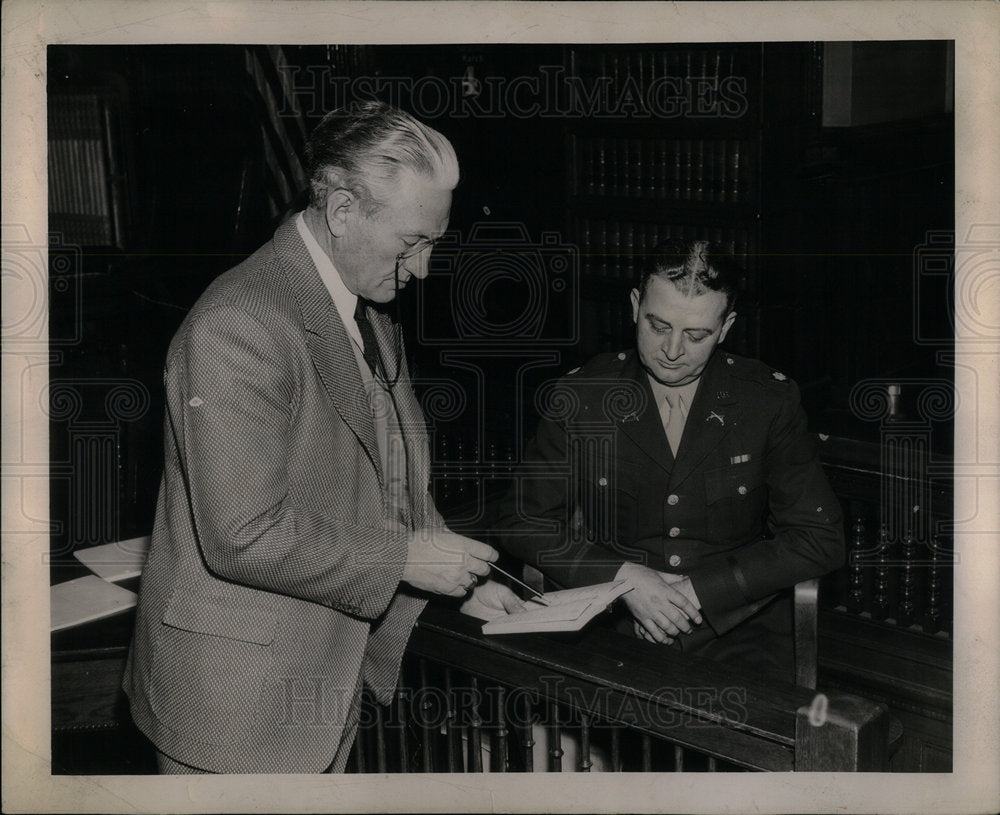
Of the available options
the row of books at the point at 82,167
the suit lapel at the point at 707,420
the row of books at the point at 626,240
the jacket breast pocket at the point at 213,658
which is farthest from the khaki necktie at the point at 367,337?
the row of books at the point at 82,167

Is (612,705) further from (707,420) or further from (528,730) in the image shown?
(707,420)

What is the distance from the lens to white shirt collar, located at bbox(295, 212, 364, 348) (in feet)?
6.82

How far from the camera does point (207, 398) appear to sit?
182 cm

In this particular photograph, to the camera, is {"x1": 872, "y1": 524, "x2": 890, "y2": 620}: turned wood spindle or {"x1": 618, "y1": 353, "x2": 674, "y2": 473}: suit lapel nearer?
{"x1": 618, "y1": 353, "x2": 674, "y2": 473}: suit lapel

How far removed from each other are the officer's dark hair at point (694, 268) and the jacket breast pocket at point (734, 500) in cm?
45

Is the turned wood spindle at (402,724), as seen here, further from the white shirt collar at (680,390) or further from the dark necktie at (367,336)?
the white shirt collar at (680,390)

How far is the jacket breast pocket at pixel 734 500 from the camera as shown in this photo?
2.53 meters

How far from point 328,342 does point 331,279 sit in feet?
0.60

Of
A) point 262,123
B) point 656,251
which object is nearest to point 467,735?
point 656,251

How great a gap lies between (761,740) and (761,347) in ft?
10.8

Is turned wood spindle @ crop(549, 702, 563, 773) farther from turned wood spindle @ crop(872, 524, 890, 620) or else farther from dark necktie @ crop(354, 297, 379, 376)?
turned wood spindle @ crop(872, 524, 890, 620)

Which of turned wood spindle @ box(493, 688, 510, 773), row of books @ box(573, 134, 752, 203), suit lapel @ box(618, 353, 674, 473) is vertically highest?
row of books @ box(573, 134, 752, 203)

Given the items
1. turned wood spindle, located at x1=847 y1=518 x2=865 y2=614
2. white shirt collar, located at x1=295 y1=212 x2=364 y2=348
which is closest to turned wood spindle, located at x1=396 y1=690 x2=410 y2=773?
white shirt collar, located at x1=295 y1=212 x2=364 y2=348

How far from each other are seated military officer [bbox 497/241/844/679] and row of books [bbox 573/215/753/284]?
232cm
